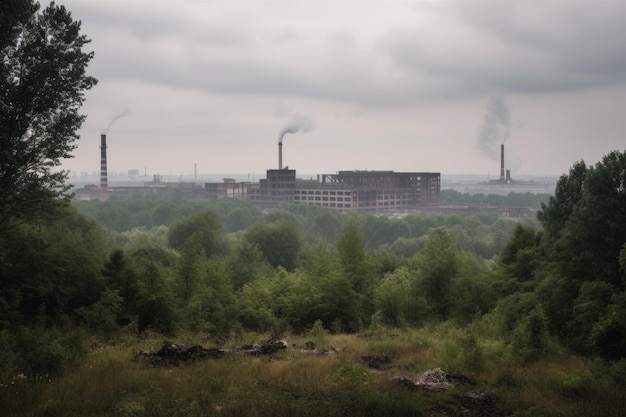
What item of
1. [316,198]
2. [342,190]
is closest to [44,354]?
[342,190]

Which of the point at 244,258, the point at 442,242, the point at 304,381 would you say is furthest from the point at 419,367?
the point at 244,258

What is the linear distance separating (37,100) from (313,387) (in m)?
15.1

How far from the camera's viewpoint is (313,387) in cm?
1315

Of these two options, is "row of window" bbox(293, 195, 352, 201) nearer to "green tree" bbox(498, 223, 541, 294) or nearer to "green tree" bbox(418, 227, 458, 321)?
"green tree" bbox(418, 227, 458, 321)

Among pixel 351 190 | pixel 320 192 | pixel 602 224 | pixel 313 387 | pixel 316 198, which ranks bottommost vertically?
pixel 313 387

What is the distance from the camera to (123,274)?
80.3ft

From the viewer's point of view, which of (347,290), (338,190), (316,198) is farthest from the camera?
(316,198)

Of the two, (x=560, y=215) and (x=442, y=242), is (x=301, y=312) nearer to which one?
(x=442, y=242)

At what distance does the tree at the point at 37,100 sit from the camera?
18.6 meters

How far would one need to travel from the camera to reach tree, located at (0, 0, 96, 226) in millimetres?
18594

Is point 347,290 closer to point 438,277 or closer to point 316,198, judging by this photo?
point 438,277

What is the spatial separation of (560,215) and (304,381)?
20.0 meters

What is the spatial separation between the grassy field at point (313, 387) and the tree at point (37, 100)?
21.6 ft

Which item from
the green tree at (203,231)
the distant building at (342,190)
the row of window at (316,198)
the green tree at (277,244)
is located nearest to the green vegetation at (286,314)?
the green tree at (203,231)
